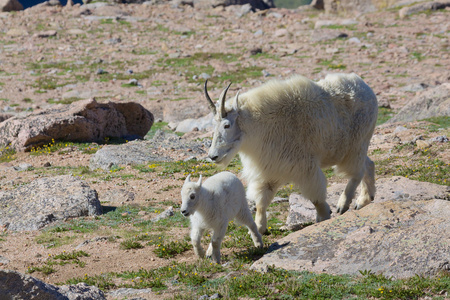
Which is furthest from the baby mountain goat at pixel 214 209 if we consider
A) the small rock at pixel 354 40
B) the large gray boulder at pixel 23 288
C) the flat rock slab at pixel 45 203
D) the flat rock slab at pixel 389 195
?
the small rock at pixel 354 40

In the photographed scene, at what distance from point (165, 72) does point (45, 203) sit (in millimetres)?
20263

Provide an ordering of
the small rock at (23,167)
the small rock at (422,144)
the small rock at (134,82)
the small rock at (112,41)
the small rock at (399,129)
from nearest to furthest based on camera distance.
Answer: the small rock at (422,144) < the small rock at (23,167) < the small rock at (399,129) < the small rock at (134,82) < the small rock at (112,41)

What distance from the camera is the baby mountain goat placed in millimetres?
7267

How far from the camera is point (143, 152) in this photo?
15.5 m

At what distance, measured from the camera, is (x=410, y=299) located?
5605 millimetres

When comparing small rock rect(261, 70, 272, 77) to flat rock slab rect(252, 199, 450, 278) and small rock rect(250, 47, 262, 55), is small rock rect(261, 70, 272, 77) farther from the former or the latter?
flat rock slab rect(252, 199, 450, 278)

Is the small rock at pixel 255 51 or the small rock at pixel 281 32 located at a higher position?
the small rock at pixel 281 32

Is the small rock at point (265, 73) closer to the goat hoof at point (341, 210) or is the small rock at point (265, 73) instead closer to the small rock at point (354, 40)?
the small rock at point (354, 40)

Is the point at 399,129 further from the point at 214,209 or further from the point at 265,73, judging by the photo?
the point at 265,73

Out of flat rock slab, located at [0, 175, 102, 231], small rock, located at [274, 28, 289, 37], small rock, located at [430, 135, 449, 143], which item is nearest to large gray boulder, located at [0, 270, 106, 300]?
flat rock slab, located at [0, 175, 102, 231]

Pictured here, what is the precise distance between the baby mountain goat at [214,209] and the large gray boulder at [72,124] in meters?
10.0

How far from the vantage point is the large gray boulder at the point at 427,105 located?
17391 millimetres

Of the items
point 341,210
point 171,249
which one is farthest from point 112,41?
point 341,210

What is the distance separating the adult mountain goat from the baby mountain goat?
492 millimetres
